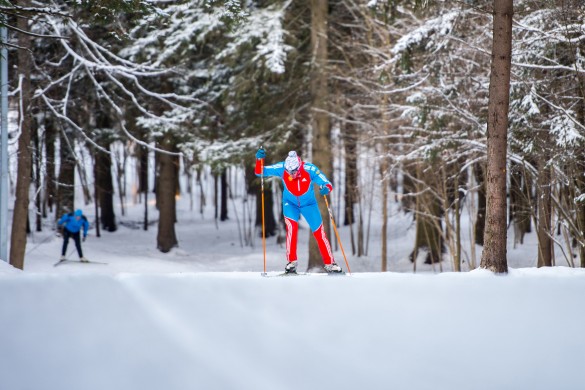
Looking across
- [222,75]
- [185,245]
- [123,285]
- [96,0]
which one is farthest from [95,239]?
[123,285]

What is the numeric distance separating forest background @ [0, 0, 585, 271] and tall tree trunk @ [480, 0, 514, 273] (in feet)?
0.57

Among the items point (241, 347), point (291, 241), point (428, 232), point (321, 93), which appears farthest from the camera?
point (428, 232)

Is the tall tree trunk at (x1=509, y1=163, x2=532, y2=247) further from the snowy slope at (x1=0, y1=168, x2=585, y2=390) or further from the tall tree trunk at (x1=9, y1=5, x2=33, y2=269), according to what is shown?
the tall tree trunk at (x1=9, y1=5, x2=33, y2=269)

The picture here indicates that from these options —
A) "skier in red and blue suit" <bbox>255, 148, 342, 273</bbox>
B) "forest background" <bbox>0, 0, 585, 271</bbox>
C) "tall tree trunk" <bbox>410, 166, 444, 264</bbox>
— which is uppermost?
"forest background" <bbox>0, 0, 585, 271</bbox>

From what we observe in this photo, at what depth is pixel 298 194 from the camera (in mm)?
10180

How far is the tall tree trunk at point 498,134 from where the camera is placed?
9.00 meters

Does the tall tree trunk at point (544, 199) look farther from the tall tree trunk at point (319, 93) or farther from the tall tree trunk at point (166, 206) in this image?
the tall tree trunk at point (166, 206)

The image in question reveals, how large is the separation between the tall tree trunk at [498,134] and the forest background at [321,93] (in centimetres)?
17

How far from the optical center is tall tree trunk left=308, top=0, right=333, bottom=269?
1852 centimetres

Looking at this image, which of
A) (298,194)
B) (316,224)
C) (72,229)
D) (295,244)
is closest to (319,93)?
(72,229)

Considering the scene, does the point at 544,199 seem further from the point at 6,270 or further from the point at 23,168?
the point at 23,168

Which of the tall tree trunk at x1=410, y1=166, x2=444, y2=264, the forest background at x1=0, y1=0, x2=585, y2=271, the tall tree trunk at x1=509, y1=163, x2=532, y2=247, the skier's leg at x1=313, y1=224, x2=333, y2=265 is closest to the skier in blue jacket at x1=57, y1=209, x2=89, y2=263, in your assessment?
the forest background at x1=0, y1=0, x2=585, y2=271

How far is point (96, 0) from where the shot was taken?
9.80 m

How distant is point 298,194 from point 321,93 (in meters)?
9.25
